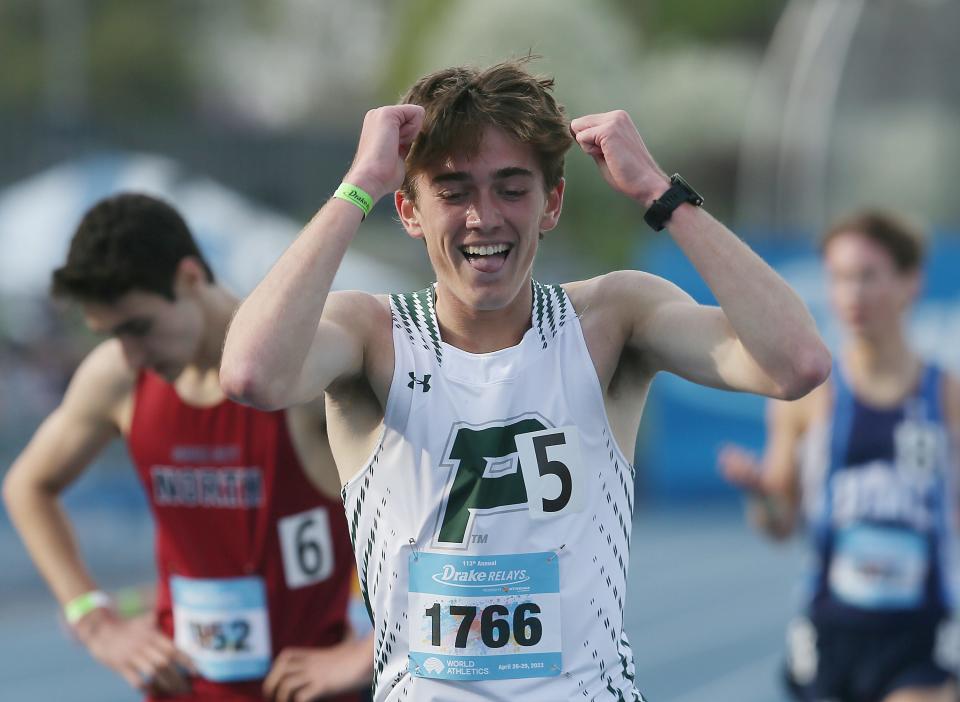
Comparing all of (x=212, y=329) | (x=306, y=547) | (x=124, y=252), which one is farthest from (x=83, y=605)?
(x=124, y=252)

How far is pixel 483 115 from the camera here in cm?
332

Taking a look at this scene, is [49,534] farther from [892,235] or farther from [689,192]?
[892,235]

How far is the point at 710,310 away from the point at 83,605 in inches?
Answer: 97.1

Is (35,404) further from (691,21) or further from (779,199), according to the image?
(691,21)

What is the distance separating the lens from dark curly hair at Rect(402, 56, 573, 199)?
3.32 m

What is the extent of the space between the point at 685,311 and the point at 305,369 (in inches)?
32.5

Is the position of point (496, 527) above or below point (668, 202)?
below

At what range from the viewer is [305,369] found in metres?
3.21

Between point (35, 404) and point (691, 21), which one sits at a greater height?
point (691, 21)

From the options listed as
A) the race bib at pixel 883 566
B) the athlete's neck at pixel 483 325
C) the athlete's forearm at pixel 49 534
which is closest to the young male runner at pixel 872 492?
the race bib at pixel 883 566

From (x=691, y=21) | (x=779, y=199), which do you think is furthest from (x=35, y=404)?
(x=691, y=21)

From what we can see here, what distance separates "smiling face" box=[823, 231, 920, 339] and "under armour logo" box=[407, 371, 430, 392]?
324cm

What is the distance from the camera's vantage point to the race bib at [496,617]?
329cm

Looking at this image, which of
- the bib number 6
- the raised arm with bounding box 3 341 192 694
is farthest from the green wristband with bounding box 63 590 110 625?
the bib number 6
